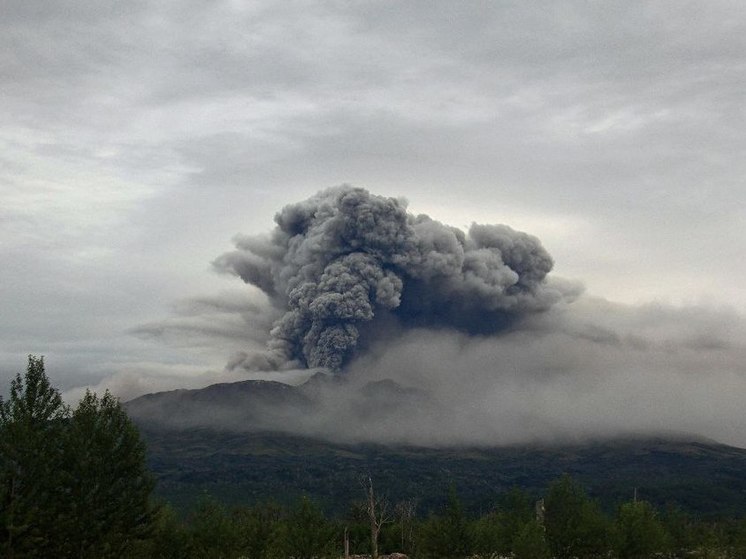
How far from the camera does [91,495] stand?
4534 cm

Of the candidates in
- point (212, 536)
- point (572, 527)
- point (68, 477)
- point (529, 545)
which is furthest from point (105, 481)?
point (572, 527)

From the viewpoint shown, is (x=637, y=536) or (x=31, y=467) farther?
(x=637, y=536)

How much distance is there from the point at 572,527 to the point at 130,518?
43.6 m

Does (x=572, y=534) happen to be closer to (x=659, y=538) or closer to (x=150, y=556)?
(x=659, y=538)

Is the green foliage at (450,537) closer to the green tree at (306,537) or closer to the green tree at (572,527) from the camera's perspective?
the green tree at (572,527)

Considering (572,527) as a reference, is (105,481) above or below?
above

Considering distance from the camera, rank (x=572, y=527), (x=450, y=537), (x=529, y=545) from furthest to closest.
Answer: (x=572, y=527), (x=450, y=537), (x=529, y=545)

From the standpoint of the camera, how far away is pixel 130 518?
48031 millimetres

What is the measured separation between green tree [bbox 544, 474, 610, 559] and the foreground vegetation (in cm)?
10

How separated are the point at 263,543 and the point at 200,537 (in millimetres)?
9954

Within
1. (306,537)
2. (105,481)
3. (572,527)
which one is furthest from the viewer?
(572,527)

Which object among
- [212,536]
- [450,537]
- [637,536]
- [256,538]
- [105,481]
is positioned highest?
[105,481]

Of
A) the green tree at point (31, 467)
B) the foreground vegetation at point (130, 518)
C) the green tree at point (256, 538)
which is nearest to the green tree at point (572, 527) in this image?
the foreground vegetation at point (130, 518)

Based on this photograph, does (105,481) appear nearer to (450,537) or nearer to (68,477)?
(68,477)
